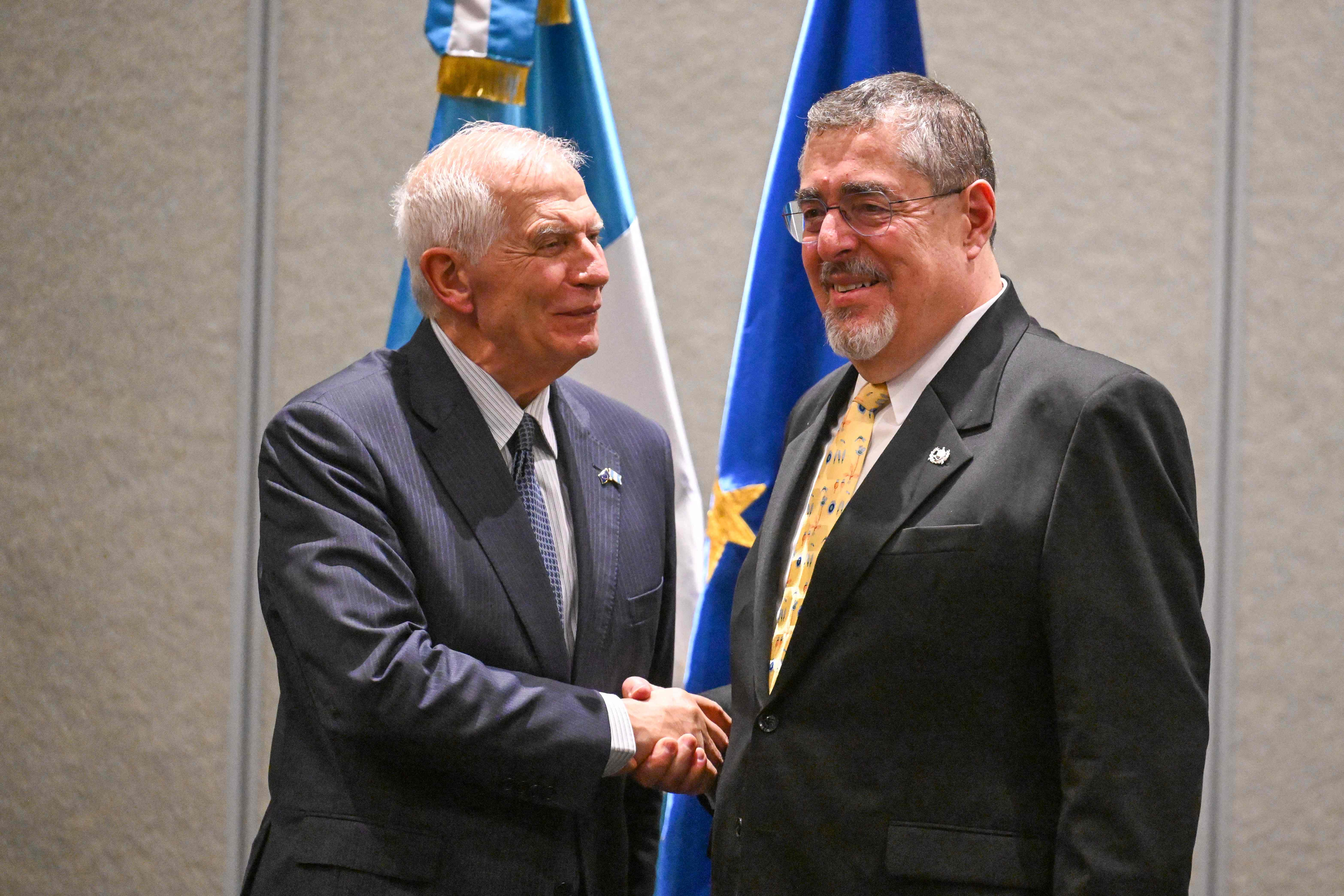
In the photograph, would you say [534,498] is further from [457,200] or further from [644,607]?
[457,200]

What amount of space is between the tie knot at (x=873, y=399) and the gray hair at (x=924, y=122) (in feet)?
0.89

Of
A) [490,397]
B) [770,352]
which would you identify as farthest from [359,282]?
[490,397]

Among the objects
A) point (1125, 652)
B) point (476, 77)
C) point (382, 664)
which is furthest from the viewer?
point (476, 77)

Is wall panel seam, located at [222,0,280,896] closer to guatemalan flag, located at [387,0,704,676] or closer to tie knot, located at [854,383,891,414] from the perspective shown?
guatemalan flag, located at [387,0,704,676]

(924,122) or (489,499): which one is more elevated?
(924,122)

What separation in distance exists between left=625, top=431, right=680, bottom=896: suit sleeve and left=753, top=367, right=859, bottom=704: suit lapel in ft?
0.84

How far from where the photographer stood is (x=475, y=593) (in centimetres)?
154

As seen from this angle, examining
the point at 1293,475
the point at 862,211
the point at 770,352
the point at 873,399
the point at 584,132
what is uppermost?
the point at 584,132

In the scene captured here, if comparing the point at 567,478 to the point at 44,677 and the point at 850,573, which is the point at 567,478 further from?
the point at 44,677

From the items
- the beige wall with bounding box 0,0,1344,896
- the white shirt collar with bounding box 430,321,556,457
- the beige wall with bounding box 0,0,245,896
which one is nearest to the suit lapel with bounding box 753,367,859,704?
the white shirt collar with bounding box 430,321,556,457

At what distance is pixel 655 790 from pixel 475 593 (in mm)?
472

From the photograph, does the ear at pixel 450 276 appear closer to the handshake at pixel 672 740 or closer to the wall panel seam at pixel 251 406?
the handshake at pixel 672 740

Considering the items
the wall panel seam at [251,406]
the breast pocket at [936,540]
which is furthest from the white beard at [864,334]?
the wall panel seam at [251,406]

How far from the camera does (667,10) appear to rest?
9.56 ft
